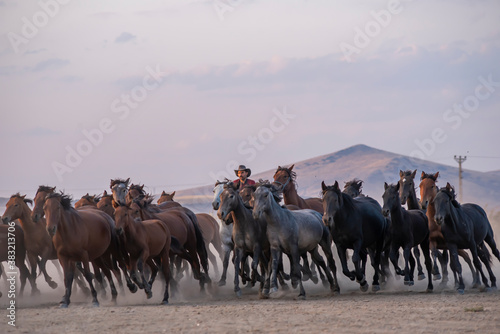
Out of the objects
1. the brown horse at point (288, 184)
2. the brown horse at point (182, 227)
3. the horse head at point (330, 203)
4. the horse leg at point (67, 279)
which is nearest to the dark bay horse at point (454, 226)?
the horse head at point (330, 203)

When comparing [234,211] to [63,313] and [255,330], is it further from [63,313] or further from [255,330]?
[255,330]

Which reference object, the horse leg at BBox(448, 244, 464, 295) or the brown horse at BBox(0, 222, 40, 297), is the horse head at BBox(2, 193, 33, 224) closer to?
the brown horse at BBox(0, 222, 40, 297)

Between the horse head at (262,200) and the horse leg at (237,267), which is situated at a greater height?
the horse head at (262,200)

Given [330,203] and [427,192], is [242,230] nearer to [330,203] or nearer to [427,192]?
[330,203]

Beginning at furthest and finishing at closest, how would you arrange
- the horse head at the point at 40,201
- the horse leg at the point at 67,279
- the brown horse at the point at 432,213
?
the brown horse at the point at 432,213 < the horse head at the point at 40,201 < the horse leg at the point at 67,279

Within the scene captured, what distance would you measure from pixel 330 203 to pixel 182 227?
3.22 m

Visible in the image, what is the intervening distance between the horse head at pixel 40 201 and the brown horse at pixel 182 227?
177 cm

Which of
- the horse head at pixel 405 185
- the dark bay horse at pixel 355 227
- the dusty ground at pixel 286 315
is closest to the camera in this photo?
the dusty ground at pixel 286 315

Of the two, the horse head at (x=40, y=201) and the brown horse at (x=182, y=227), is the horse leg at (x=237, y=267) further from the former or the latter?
the horse head at (x=40, y=201)

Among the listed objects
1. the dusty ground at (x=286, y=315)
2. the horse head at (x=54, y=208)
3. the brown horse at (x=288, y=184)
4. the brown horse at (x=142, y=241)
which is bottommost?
the dusty ground at (x=286, y=315)

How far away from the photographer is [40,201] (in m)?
12.6

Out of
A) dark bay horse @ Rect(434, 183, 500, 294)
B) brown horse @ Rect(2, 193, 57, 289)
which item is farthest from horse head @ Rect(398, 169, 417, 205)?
brown horse @ Rect(2, 193, 57, 289)

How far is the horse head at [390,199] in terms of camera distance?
546 inches

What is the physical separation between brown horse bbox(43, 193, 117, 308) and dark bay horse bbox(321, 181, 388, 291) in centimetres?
367
